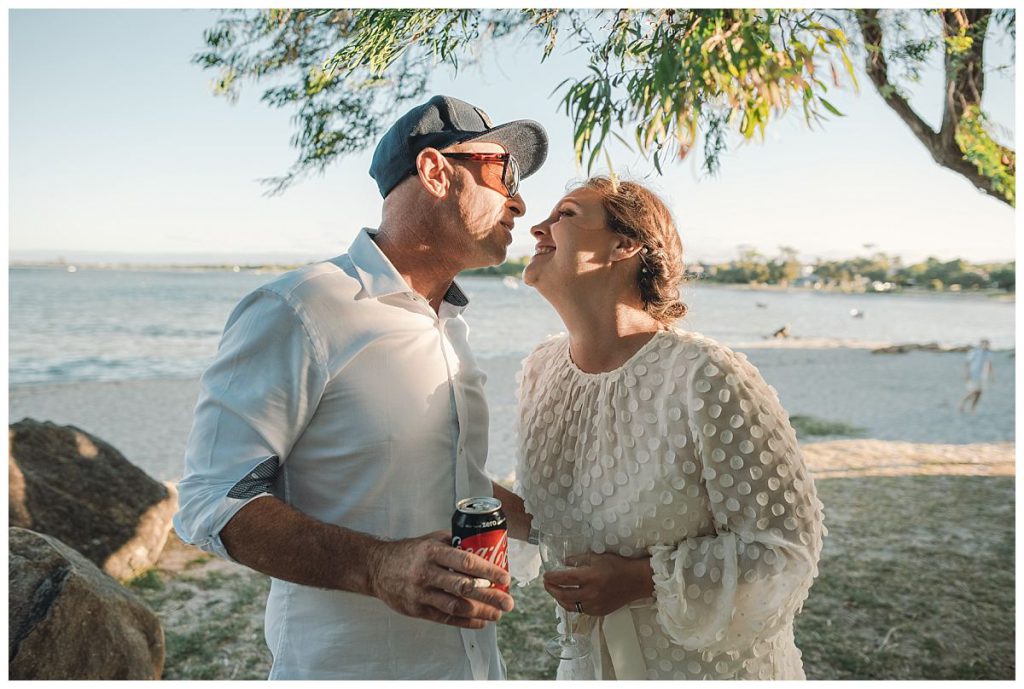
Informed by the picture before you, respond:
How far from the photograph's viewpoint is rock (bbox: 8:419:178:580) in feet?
16.6

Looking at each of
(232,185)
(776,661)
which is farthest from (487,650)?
(232,185)

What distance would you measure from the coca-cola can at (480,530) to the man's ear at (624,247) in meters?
0.83

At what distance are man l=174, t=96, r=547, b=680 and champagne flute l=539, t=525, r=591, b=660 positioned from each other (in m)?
0.15

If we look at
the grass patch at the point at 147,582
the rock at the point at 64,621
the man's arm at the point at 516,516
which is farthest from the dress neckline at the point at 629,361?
the grass patch at the point at 147,582

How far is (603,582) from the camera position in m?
1.82

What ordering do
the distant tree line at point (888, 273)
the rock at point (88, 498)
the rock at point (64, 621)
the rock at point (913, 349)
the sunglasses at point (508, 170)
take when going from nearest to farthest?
the sunglasses at point (508, 170) < the rock at point (64, 621) < the rock at point (88, 498) < the distant tree line at point (888, 273) < the rock at point (913, 349)

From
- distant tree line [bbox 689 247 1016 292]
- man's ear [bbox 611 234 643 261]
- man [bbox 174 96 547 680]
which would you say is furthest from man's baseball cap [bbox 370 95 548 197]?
distant tree line [bbox 689 247 1016 292]

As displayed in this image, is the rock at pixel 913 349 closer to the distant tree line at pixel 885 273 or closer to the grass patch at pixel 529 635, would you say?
the distant tree line at pixel 885 273

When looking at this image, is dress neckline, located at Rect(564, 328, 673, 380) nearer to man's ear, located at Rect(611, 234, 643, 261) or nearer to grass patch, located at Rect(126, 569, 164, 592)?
man's ear, located at Rect(611, 234, 643, 261)

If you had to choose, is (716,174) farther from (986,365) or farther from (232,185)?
(232,185)

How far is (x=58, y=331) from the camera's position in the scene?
33.3 m

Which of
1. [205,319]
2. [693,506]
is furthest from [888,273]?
[693,506]

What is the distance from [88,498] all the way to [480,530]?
4828mm

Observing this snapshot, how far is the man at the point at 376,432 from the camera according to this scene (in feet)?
4.95
